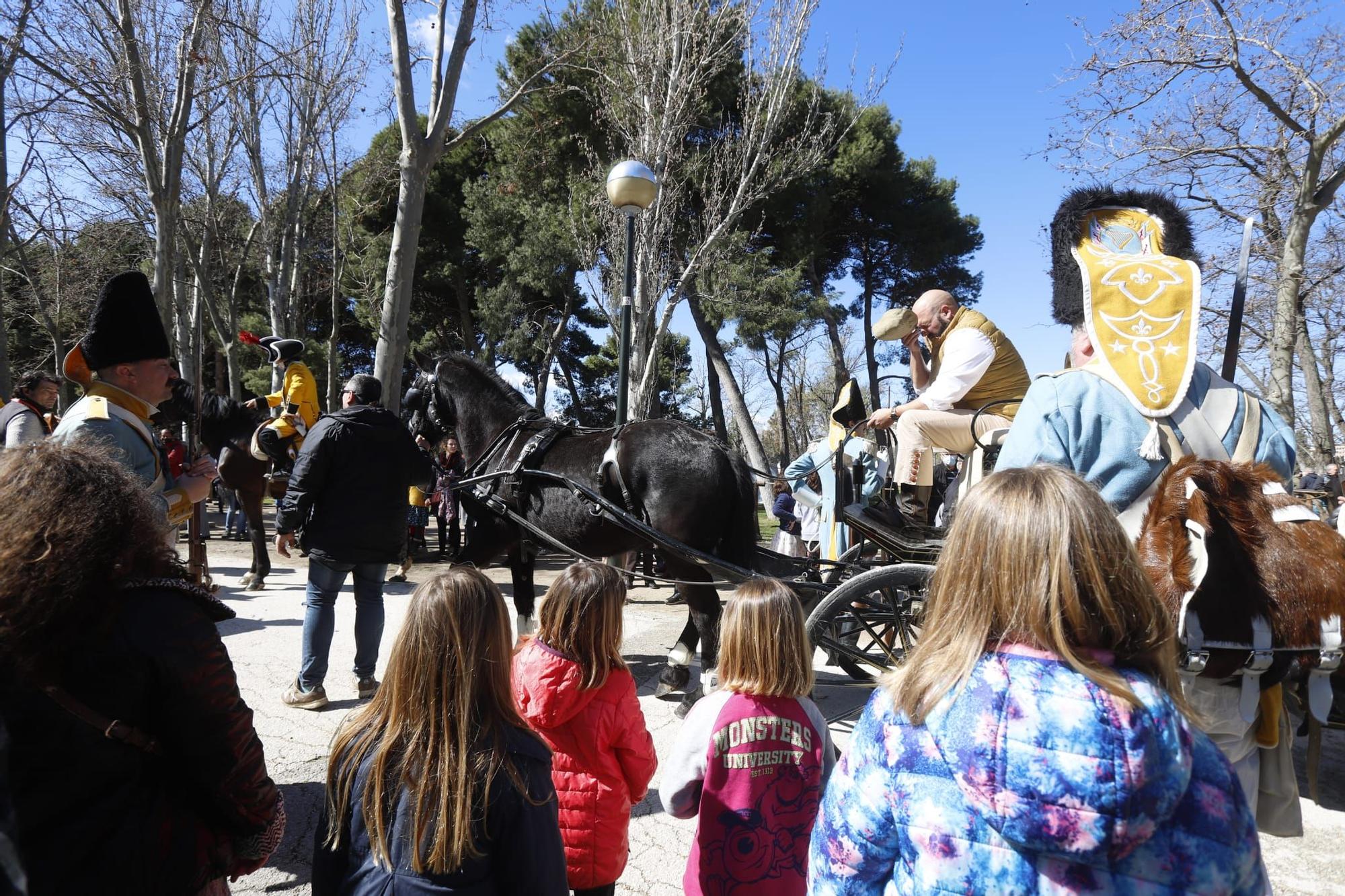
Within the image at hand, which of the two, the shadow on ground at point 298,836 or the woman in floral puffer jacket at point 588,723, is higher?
the woman in floral puffer jacket at point 588,723

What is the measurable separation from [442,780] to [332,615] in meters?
3.25

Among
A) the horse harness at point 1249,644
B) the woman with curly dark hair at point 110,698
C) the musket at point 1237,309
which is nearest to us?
the woman with curly dark hair at point 110,698

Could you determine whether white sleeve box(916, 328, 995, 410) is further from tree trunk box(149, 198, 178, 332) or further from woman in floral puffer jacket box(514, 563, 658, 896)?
tree trunk box(149, 198, 178, 332)

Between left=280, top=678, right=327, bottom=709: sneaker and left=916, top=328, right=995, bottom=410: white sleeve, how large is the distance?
3732 mm

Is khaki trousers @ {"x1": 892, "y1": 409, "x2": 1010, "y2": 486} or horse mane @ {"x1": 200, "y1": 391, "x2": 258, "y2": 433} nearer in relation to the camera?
khaki trousers @ {"x1": 892, "y1": 409, "x2": 1010, "y2": 486}

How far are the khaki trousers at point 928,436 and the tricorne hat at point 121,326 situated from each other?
132 inches

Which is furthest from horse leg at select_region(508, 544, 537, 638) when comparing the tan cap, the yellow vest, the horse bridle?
the yellow vest

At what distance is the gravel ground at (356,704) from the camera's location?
9.09 ft

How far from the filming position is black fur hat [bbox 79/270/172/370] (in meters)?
2.75

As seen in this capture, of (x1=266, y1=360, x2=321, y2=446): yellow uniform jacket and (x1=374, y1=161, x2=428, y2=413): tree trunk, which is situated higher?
(x1=374, y1=161, x2=428, y2=413): tree trunk

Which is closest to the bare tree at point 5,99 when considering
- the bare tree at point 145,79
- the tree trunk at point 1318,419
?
the bare tree at point 145,79

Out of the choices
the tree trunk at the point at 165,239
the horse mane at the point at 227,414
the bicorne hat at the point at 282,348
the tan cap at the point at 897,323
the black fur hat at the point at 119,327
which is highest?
the tree trunk at the point at 165,239

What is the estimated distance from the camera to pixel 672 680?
4668 millimetres

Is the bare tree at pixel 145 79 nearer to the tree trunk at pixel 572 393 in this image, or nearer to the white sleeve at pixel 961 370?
the white sleeve at pixel 961 370
